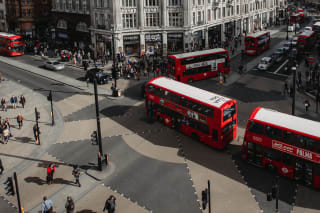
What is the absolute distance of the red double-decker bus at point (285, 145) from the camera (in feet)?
81.2

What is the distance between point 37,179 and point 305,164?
19721mm

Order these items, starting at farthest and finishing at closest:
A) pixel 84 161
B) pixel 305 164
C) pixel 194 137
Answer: pixel 194 137 → pixel 84 161 → pixel 305 164

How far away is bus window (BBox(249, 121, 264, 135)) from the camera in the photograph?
1056 inches

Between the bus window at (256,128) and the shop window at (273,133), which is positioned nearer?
the shop window at (273,133)

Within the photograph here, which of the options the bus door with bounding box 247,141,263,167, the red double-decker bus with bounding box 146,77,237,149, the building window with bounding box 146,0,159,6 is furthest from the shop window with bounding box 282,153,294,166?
the building window with bounding box 146,0,159,6

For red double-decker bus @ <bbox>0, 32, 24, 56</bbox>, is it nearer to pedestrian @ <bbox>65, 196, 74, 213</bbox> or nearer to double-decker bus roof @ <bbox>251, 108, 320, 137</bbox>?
pedestrian @ <bbox>65, 196, 74, 213</bbox>

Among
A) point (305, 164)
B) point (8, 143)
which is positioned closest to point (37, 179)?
point (8, 143)

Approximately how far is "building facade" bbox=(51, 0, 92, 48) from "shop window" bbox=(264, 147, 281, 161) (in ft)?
166

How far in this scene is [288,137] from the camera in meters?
25.5

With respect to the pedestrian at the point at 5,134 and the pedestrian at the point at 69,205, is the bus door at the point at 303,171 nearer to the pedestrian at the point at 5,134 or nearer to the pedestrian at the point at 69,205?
the pedestrian at the point at 69,205

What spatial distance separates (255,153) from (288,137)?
3510 mm

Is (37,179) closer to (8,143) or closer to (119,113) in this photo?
(8,143)

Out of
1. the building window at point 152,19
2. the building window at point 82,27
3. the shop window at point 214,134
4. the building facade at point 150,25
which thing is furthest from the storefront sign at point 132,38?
A: the shop window at point 214,134

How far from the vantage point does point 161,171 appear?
93.7ft
